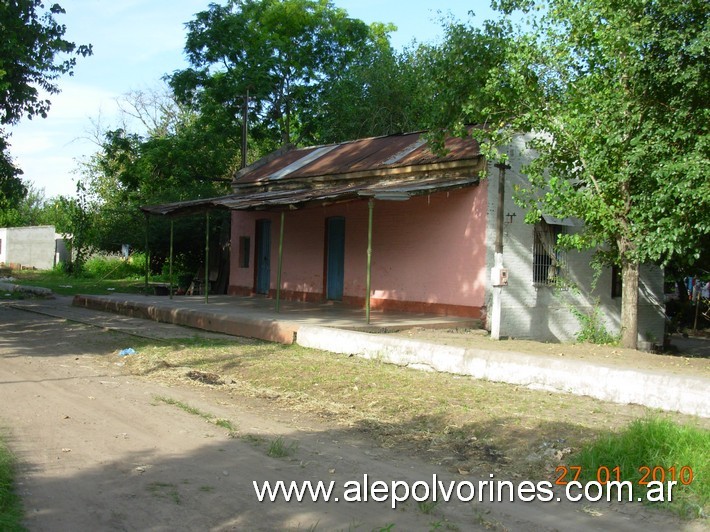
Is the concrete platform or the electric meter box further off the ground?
the electric meter box

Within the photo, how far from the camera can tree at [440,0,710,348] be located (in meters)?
10.1

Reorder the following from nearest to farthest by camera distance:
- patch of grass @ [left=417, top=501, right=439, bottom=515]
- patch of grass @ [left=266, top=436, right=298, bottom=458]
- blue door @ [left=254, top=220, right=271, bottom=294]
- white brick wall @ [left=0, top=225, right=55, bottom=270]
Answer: patch of grass @ [left=417, top=501, right=439, bottom=515], patch of grass @ [left=266, top=436, right=298, bottom=458], blue door @ [left=254, top=220, right=271, bottom=294], white brick wall @ [left=0, top=225, right=55, bottom=270]

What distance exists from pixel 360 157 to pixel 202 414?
1224 centimetres

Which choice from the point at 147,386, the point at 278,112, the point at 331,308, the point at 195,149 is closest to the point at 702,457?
the point at 147,386

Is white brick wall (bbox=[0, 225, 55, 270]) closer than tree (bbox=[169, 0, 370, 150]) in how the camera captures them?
No

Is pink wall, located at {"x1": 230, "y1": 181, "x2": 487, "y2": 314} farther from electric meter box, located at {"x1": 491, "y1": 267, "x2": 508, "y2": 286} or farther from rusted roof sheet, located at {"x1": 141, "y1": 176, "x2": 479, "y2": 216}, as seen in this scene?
electric meter box, located at {"x1": 491, "y1": 267, "x2": 508, "y2": 286}

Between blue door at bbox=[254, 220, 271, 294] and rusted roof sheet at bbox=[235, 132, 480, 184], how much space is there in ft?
4.74

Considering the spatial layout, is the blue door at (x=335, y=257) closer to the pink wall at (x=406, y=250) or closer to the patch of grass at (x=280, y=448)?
the pink wall at (x=406, y=250)

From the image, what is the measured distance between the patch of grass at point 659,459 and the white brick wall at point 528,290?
8723 mm

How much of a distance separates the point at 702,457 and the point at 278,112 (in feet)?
94.8

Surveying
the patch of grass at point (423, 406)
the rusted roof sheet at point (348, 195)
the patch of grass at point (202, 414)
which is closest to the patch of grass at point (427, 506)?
the patch of grass at point (423, 406)

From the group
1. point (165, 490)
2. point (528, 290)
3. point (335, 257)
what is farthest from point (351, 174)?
point (165, 490)

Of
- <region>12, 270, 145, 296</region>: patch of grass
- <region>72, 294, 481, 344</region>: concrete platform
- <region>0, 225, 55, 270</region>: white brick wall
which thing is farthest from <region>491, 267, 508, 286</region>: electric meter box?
<region>0, 225, 55, 270</region>: white brick wall

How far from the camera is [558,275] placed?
16312mm
